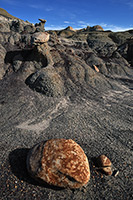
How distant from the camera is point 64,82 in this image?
2331cm

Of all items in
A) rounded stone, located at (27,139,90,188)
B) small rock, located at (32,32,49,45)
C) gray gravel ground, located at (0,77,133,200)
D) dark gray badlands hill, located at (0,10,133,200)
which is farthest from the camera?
small rock, located at (32,32,49,45)

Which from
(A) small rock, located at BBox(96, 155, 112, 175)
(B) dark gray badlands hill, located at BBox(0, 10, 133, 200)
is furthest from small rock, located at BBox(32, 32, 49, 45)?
(A) small rock, located at BBox(96, 155, 112, 175)

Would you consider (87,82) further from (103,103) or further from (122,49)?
(122,49)

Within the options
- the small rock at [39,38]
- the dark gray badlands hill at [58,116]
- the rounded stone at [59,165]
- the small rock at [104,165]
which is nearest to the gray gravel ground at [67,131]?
the dark gray badlands hill at [58,116]

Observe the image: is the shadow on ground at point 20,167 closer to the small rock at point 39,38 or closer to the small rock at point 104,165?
the small rock at point 104,165

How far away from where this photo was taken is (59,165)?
6934 millimetres

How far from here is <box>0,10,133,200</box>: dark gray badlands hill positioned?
23.6ft

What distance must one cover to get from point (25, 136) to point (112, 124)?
31.5 feet

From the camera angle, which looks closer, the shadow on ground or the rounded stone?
the rounded stone

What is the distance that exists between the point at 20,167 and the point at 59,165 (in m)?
3.03

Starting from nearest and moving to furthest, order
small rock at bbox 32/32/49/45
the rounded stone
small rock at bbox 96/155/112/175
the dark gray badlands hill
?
the rounded stone → the dark gray badlands hill → small rock at bbox 96/155/112/175 → small rock at bbox 32/32/49/45

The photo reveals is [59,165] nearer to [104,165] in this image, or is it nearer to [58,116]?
[104,165]

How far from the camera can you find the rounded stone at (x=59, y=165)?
6734 mm

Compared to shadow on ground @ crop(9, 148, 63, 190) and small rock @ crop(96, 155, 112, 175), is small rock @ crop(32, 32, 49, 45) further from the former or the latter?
small rock @ crop(96, 155, 112, 175)
